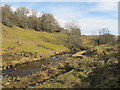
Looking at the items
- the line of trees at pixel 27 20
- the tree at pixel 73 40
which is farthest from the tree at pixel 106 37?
the line of trees at pixel 27 20

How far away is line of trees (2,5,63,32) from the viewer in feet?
299

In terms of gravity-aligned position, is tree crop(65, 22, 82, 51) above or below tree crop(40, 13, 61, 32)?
below

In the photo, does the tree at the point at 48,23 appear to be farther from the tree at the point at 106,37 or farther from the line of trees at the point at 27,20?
the tree at the point at 106,37

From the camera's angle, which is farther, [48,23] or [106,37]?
[48,23]

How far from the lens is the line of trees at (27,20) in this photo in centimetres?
9124

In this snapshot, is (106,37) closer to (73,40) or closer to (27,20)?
(73,40)

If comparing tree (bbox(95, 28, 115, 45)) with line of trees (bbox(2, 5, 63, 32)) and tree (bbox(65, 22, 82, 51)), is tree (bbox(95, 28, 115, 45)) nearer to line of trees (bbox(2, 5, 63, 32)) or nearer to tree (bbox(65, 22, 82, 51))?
tree (bbox(65, 22, 82, 51))

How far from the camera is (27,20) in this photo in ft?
366

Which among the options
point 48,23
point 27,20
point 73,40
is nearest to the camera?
point 73,40

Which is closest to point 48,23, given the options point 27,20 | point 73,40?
point 27,20

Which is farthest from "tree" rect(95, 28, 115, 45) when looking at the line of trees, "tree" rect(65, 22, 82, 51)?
the line of trees

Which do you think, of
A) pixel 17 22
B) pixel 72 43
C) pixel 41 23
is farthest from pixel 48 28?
pixel 72 43

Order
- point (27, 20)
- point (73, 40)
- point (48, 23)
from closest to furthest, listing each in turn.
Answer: point (73, 40), point (27, 20), point (48, 23)

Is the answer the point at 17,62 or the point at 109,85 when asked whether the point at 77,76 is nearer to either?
the point at 109,85
